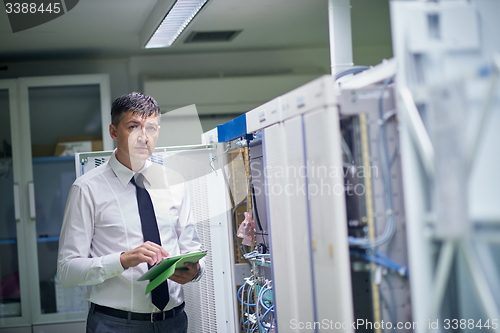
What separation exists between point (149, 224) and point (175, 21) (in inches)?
65.5

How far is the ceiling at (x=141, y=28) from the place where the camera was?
Result: 3.42 metres

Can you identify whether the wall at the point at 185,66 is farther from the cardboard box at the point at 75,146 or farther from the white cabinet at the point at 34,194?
the cardboard box at the point at 75,146

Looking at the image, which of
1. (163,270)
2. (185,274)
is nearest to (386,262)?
(163,270)

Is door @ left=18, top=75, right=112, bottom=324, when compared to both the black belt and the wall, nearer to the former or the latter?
the wall

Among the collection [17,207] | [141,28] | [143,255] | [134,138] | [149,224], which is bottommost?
[143,255]

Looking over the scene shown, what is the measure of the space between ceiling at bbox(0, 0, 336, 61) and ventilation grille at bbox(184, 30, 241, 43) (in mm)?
62

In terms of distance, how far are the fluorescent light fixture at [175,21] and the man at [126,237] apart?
102 cm

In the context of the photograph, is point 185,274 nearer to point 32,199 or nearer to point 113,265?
point 113,265

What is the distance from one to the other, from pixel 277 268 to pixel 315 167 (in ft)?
1.71

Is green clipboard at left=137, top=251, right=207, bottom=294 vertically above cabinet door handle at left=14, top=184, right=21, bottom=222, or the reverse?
cabinet door handle at left=14, top=184, right=21, bottom=222

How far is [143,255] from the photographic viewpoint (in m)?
1.91

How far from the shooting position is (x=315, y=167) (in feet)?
4.91

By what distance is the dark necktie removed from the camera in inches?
81.2

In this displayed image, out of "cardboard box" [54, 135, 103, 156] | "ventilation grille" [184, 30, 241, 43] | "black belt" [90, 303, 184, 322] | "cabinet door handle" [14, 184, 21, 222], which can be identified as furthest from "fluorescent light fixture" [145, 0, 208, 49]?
"black belt" [90, 303, 184, 322]
